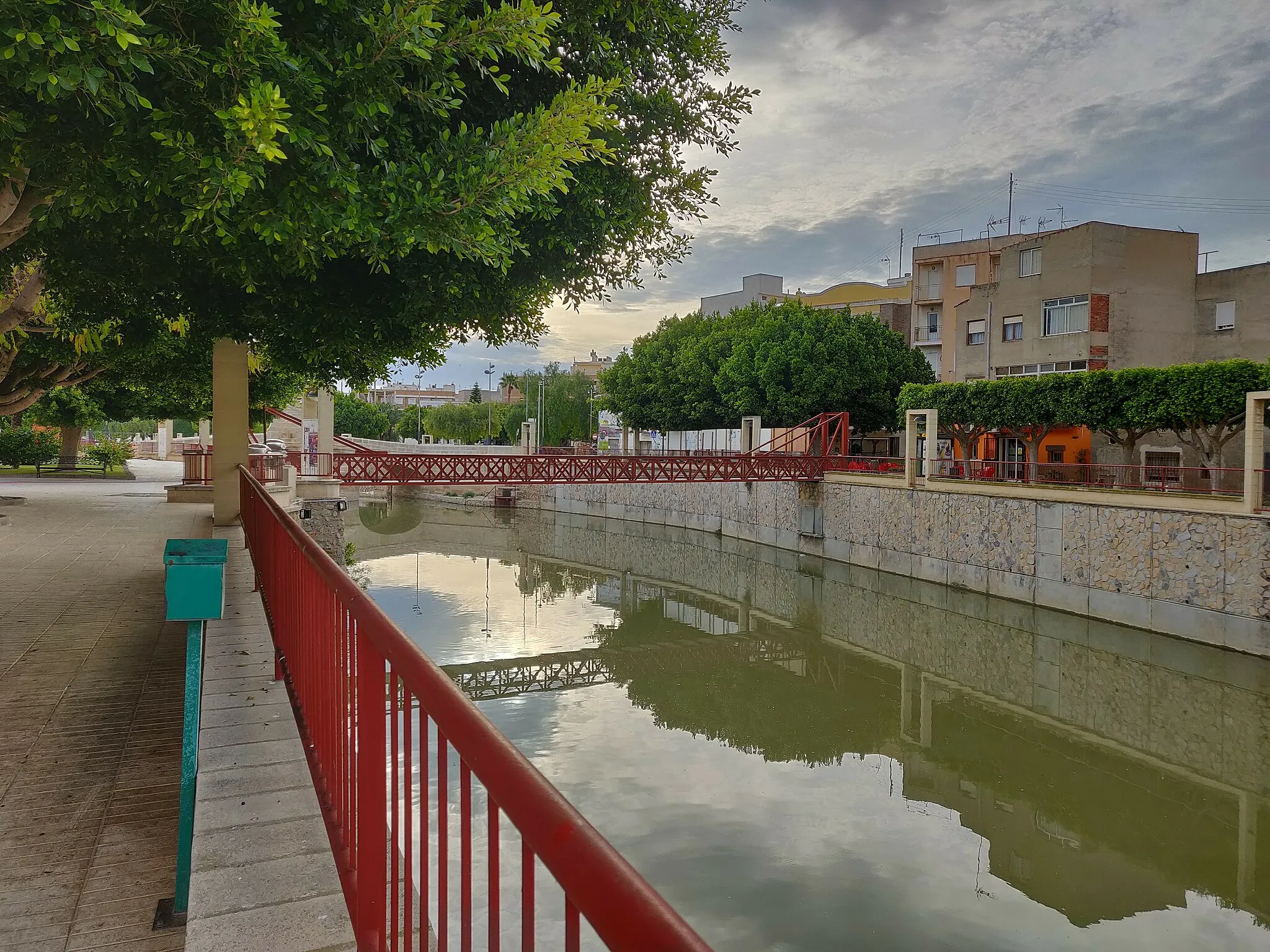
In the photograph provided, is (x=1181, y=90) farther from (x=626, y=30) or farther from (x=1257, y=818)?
(x=626, y=30)

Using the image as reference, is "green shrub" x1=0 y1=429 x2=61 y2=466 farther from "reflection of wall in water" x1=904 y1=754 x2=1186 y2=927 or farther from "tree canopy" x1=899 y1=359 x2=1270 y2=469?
"reflection of wall in water" x1=904 y1=754 x2=1186 y2=927

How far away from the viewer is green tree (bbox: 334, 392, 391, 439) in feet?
227

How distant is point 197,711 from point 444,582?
20.1 m

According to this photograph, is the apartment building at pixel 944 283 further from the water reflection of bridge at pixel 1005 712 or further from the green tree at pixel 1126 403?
the water reflection of bridge at pixel 1005 712

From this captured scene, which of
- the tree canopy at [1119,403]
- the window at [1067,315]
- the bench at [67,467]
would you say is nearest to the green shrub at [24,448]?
the bench at [67,467]

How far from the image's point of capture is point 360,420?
235 ft

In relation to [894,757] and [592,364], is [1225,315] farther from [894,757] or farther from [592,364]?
[592,364]

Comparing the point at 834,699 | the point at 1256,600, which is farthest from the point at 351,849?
the point at 1256,600

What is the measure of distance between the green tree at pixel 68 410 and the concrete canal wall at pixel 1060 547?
72.5ft

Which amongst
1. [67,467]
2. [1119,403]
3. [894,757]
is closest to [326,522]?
[67,467]

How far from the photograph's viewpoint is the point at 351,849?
2551 mm

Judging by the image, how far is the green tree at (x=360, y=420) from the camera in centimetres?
6919

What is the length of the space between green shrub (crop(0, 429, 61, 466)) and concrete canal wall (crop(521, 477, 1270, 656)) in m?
26.3

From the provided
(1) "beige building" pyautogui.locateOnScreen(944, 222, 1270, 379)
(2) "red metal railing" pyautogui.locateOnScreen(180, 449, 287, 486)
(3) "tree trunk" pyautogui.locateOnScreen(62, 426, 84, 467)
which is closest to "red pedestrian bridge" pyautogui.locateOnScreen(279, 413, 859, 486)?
(2) "red metal railing" pyautogui.locateOnScreen(180, 449, 287, 486)
